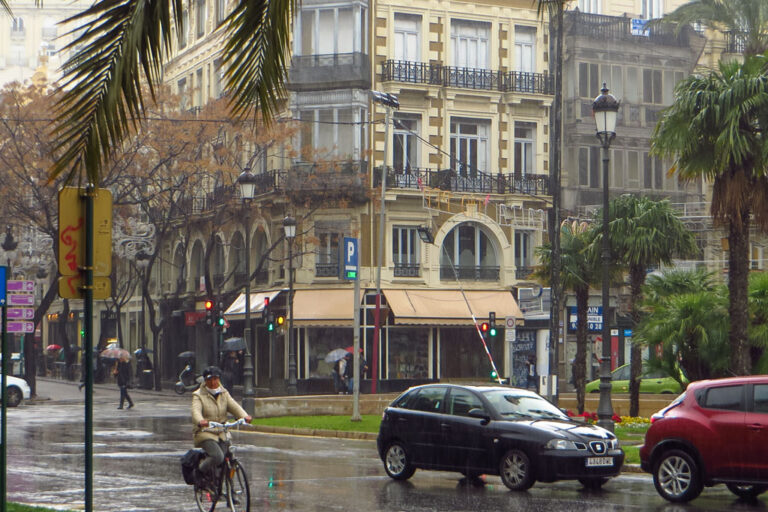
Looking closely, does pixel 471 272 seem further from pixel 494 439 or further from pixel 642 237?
pixel 494 439

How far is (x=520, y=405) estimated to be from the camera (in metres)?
17.8

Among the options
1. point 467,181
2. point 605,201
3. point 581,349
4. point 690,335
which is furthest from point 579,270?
point 467,181

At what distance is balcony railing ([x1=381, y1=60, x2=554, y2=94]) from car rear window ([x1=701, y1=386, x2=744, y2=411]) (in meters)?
37.2

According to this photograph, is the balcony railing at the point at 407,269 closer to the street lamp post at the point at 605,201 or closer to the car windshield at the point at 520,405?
the street lamp post at the point at 605,201

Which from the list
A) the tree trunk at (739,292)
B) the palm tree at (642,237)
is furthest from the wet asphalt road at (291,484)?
the palm tree at (642,237)

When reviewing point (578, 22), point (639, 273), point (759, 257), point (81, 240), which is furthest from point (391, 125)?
point (81, 240)

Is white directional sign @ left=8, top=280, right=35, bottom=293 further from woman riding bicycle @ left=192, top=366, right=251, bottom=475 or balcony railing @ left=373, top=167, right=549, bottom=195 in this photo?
balcony railing @ left=373, top=167, right=549, bottom=195

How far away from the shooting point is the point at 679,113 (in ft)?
77.1

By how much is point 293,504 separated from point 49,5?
436 ft

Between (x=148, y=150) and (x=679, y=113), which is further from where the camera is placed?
(x=148, y=150)

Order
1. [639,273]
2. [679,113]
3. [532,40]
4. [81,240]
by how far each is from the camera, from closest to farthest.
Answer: [81,240] < [679,113] < [639,273] < [532,40]

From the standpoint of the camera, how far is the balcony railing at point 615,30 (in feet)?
184

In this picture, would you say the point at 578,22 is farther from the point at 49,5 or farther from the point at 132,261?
the point at 49,5

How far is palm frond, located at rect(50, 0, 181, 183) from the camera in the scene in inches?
241
